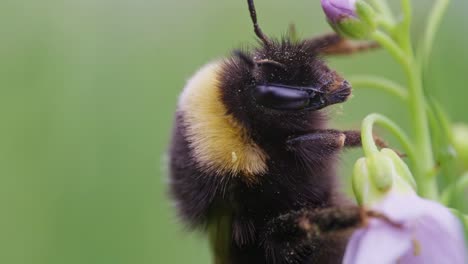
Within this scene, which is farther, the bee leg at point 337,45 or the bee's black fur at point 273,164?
the bee leg at point 337,45

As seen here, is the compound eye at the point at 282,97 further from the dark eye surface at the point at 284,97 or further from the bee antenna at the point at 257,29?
the bee antenna at the point at 257,29

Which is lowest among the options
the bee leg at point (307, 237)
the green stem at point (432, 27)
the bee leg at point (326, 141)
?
the bee leg at point (307, 237)

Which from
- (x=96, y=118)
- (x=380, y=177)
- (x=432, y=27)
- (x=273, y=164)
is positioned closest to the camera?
(x=380, y=177)

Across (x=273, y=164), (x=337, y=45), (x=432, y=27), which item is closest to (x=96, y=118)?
(x=337, y=45)

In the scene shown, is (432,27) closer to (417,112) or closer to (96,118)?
(417,112)

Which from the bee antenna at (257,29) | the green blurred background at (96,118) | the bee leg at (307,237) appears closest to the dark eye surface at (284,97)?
the bee antenna at (257,29)

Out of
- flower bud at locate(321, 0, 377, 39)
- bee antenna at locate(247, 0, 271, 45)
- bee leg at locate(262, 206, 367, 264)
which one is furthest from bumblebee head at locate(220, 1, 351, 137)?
bee leg at locate(262, 206, 367, 264)
